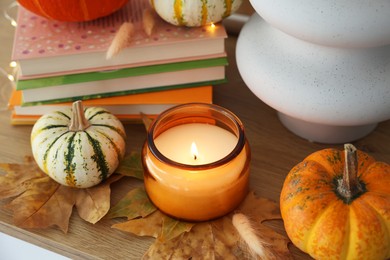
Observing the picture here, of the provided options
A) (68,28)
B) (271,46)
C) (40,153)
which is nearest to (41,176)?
(40,153)

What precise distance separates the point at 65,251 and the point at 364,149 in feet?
1.20

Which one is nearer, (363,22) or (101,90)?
(363,22)

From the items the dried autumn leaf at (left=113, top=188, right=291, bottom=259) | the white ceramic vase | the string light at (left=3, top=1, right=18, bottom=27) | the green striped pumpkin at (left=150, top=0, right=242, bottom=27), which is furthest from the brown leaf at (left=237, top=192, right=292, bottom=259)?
the string light at (left=3, top=1, right=18, bottom=27)

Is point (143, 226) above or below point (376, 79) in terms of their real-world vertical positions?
below

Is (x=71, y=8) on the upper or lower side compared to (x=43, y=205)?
upper

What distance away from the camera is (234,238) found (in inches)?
25.0

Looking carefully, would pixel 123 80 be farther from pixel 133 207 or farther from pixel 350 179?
pixel 350 179

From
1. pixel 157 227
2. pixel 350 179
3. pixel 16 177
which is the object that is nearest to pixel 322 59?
pixel 350 179

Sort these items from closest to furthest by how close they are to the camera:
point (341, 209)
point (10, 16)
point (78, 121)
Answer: point (341, 209) → point (78, 121) → point (10, 16)

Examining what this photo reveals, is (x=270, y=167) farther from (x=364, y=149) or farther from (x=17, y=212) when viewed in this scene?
(x=17, y=212)

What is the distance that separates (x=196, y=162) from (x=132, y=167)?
0.09 meters

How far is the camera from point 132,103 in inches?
30.0

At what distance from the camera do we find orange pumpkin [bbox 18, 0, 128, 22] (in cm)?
71

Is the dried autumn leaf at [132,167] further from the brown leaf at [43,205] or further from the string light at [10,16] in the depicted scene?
the string light at [10,16]
